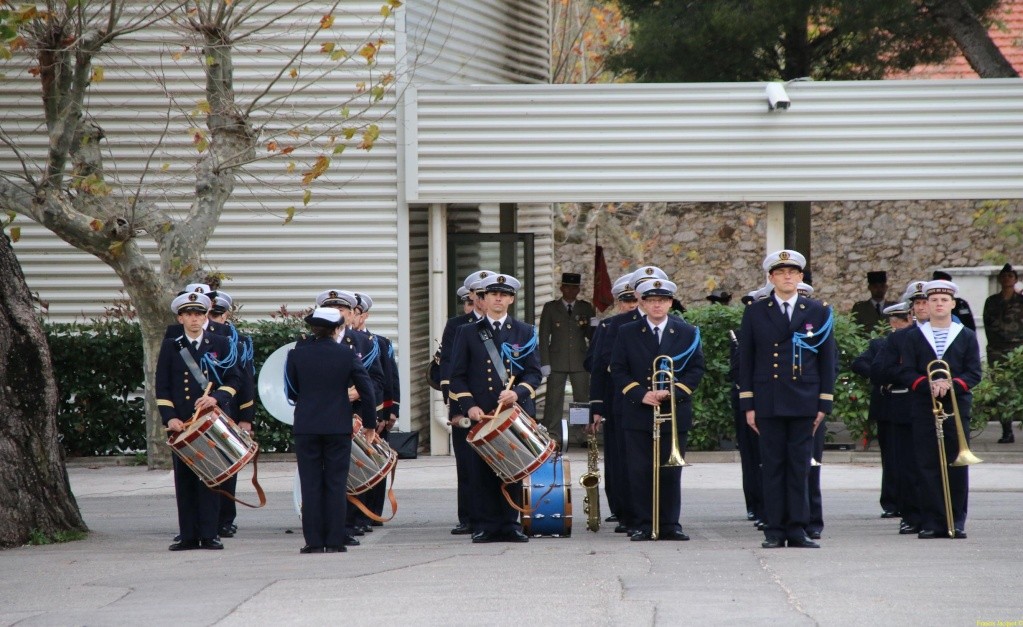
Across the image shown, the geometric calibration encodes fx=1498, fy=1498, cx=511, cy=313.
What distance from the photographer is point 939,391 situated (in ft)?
36.3

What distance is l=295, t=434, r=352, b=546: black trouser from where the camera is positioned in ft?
35.7

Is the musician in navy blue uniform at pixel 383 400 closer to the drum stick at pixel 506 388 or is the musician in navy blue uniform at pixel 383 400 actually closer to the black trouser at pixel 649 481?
the drum stick at pixel 506 388

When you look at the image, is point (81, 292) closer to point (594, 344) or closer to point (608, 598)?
point (594, 344)

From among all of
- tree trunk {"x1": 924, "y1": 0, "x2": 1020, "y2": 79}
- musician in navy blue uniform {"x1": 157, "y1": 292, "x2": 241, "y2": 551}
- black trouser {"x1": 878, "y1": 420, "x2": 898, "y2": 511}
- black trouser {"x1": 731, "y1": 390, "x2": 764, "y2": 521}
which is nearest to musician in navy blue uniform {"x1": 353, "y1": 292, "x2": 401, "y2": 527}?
musician in navy blue uniform {"x1": 157, "y1": 292, "x2": 241, "y2": 551}

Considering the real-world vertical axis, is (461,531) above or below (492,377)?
below

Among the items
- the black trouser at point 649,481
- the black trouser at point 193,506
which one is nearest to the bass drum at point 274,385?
the black trouser at point 193,506

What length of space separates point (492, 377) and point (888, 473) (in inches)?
145

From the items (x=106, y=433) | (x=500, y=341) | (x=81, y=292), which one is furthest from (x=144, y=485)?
(x=500, y=341)

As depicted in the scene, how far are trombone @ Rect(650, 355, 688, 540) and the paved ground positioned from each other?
31cm

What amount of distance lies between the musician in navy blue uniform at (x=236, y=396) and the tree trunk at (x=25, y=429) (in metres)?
1.20

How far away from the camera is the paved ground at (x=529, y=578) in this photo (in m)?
7.93

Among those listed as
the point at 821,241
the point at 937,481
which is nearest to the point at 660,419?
the point at 937,481

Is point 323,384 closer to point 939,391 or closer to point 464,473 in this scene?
point 464,473

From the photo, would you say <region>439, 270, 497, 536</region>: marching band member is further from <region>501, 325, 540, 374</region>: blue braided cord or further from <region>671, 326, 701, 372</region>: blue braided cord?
<region>671, 326, 701, 372</region>: blue braided cord
